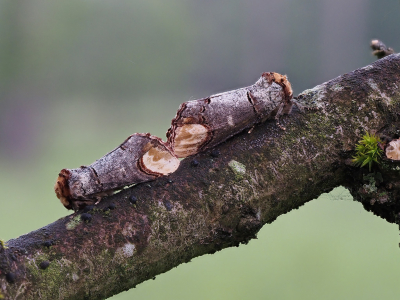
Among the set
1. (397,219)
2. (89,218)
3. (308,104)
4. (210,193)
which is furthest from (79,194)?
(397,219)

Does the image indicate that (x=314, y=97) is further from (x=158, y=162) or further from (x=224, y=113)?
(x=158, y=162)

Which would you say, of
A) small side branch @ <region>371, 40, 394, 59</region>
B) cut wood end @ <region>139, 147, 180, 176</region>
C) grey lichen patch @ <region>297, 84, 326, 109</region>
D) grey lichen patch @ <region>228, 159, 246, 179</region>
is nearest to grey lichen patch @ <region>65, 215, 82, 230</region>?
cut wood end @ <region>139, 147, 180, 176</region>

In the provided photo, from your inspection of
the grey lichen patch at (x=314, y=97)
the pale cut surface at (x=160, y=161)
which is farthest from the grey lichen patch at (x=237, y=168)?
the grey lichen patch at (x=314, y=97)

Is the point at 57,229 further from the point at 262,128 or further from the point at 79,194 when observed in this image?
the point at 262,128

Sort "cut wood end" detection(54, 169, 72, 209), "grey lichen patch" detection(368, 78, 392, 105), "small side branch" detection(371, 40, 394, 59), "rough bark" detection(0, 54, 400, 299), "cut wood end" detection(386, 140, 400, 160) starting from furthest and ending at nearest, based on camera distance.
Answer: "small side branch" detection(371, 40, 394, 59), "grey lichen patch" detection(368, 78, 392, 105), "cut wood end" detection(386, 140, 400, 160), "cut wood end" detection(54, 169, 72, 209), "rough bark" detection(0, 54, 400, 299)

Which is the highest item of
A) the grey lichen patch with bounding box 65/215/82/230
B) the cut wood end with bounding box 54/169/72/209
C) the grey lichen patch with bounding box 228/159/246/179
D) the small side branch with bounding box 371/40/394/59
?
the small side branch with bounding box 371/40/394/59

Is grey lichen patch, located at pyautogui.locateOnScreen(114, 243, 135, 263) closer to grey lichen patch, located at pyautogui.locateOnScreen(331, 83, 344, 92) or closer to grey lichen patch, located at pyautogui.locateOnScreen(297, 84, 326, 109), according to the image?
grey lichen patch, located at pyautogui.locateOnScreen(297, 84, 326, 109)

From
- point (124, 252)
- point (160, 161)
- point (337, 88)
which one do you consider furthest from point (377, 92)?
point (124, 252)
